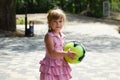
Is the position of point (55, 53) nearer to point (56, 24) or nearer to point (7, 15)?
point (56, 24)

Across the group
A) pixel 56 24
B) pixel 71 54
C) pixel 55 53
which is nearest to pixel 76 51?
pixel 71 54

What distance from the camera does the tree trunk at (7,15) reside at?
20859 mm

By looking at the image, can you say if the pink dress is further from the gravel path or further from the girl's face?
the gravel path

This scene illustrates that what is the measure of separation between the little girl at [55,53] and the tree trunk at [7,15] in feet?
51.5

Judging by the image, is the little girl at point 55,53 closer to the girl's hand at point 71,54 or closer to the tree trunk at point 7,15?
the girl's hand at point 71,54

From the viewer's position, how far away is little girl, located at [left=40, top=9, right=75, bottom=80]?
514 cm

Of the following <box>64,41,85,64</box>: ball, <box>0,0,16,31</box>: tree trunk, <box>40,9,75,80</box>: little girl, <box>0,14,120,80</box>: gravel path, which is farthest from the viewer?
<box>0,0,16,31</box>: tree trunk

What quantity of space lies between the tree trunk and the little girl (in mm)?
15691

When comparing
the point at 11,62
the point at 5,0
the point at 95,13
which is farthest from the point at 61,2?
the point at 11,62

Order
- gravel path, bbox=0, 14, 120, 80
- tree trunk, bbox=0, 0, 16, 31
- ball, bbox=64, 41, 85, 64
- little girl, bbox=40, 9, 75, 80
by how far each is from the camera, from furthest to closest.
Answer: tree trunk, bbox=0, 0, 16, 31 < gravel path, bbox=0, 14, 120, 80 < ball, bbox=64, 41, 85, 64 < little girl, bbox=40, 9, 75, 80

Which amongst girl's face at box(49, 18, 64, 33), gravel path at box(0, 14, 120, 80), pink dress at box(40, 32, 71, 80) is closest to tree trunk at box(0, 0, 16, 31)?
gravel path at box(0, 14, 120, 80)

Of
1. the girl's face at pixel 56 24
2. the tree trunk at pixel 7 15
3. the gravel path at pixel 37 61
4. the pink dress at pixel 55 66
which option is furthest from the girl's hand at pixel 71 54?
the tree trunk at pixel 7 15

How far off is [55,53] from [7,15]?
16.0 metres

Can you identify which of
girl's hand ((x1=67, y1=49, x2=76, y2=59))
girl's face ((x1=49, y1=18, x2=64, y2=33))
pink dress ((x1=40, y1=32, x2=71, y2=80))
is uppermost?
girl's face ((x1=49, y1=18, x2=64, y2=33))
